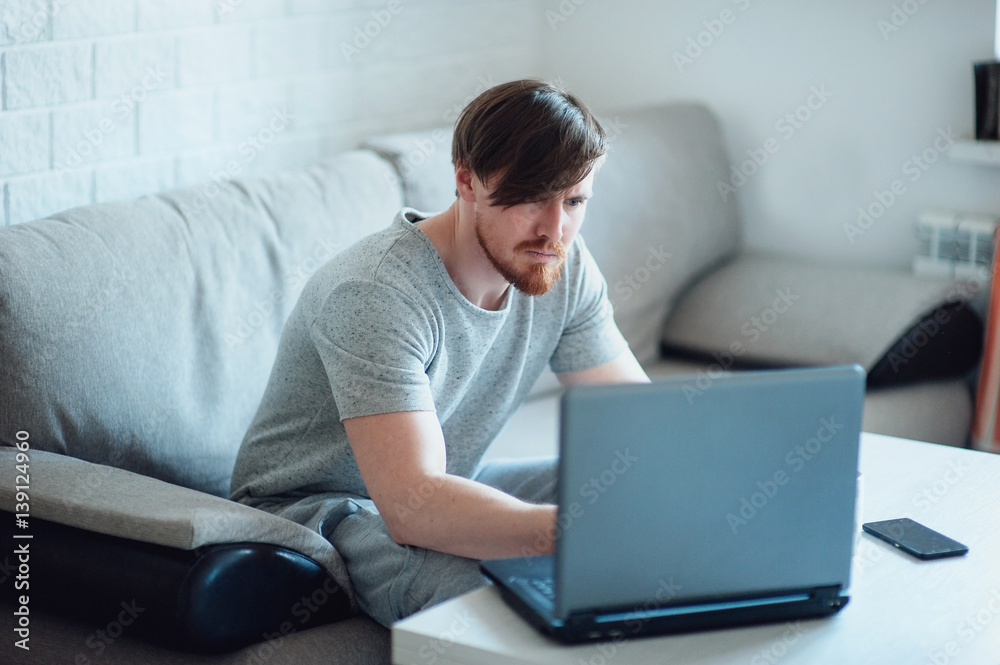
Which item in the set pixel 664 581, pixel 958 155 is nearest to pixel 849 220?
pixel 958 155

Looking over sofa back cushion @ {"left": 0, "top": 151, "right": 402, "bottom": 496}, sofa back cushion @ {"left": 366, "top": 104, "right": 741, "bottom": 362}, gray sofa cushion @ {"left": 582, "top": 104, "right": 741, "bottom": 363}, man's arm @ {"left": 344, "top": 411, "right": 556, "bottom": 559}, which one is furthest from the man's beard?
gray sofa cushion @ {"left": 582, "top": 104, "right": 741, "bottom": 363}

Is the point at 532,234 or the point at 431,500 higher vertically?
the point at 532,234

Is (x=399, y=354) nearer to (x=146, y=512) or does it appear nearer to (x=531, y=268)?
(x=531, y=268)

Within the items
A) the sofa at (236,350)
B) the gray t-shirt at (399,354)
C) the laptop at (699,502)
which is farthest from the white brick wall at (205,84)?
the laptop at (699,502)

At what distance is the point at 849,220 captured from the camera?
8.79 ft

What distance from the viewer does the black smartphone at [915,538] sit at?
119 cm

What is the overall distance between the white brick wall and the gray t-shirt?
0.60 metres

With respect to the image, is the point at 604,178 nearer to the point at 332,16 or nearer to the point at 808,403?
the point at 332,16

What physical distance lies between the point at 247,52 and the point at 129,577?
1.23 meters

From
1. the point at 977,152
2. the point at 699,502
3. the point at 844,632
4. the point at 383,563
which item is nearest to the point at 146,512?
the point at 383,563

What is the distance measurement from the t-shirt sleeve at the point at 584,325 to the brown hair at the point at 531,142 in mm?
279

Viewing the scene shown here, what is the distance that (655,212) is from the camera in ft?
8.25

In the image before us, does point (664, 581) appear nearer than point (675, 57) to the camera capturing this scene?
Yes

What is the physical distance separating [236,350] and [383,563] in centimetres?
54
